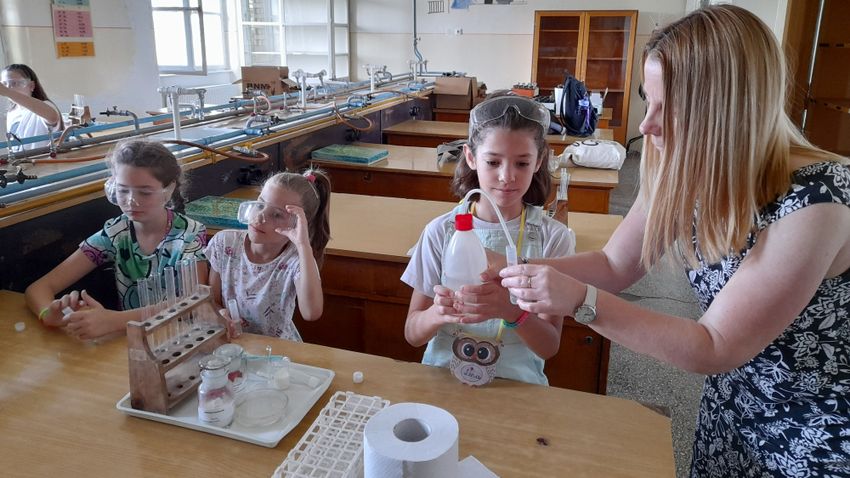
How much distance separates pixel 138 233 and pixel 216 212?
506mm

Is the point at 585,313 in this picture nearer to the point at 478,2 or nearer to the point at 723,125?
the point at 723,125

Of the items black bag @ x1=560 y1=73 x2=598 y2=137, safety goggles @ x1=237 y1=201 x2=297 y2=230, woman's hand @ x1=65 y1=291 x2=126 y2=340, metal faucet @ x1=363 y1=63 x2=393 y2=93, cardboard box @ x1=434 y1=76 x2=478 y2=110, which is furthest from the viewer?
cardboard box @ x1=434 y1=76 x2=478 y2=110

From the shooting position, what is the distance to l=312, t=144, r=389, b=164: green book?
10.7 feet

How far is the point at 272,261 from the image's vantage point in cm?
163

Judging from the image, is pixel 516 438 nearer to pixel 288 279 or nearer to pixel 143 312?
pixel 143 312

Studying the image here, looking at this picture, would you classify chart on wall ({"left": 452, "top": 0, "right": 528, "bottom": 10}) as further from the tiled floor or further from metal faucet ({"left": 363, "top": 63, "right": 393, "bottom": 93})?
the tiled floor

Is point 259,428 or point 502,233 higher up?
point 502,233

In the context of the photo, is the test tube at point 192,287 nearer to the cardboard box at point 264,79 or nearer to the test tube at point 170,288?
the test tube at point 170,288

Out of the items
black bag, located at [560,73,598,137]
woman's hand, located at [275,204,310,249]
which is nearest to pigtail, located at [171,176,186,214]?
woman's hand, located at [275,204,310,249]

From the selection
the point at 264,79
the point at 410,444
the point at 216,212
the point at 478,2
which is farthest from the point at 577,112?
the point at 478,2

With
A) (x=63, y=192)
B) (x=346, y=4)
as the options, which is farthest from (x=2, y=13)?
(x=346, y=4)

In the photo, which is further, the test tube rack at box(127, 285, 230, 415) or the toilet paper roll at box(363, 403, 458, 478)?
the test tube rack at box(127, 285, 230, 415)

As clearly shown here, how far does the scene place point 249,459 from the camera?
2.97ft

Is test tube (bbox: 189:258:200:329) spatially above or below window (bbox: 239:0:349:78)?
below
